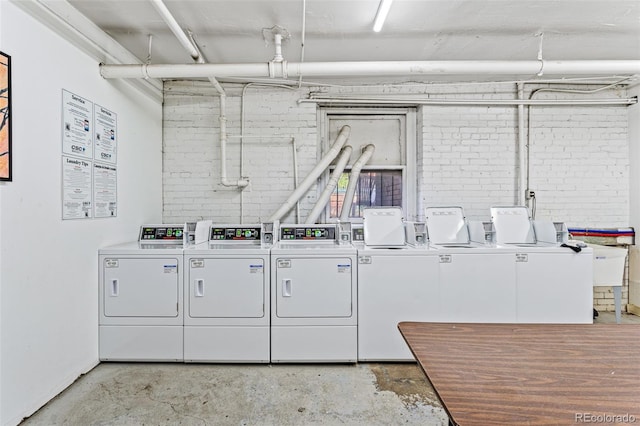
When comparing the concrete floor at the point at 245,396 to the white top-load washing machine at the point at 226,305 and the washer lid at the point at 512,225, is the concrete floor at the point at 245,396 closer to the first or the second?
the white top-load washing machine at the point at 226,305

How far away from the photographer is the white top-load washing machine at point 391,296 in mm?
2666

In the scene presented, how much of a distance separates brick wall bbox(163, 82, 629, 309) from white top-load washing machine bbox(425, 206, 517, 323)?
1174mm

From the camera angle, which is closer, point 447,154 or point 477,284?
point 477,284

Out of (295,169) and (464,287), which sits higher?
(295,169)

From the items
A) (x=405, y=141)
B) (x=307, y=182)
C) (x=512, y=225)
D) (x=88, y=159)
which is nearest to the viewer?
(x=88, y=159)

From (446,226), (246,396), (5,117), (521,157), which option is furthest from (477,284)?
(5,117)

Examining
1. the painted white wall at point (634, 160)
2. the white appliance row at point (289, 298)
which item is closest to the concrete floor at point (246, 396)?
the white appliance row at point (289, 298)

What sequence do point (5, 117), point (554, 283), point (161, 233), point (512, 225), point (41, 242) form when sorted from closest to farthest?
point (5, 117) → point (41, 242) → point (554, 283) → point (161, 233) → point (512, 225)

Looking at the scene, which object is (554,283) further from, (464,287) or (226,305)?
(226,305)

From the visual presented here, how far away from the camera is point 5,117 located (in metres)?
1.86

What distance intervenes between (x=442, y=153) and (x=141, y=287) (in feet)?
11.3

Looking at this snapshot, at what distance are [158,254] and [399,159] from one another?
2.90 meters

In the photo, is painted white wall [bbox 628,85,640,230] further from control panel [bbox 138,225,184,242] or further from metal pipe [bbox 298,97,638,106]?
control panel [bbox 138,225,184,242]

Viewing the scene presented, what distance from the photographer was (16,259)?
1.93 meters
